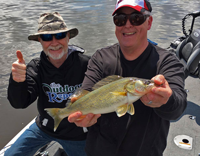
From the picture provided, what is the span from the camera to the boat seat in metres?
4.86

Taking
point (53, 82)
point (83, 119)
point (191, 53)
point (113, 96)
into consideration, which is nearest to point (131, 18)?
point (113, 96)

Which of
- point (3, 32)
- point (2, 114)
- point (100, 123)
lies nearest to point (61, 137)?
point (100, 123)

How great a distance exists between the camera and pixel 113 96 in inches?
85.0

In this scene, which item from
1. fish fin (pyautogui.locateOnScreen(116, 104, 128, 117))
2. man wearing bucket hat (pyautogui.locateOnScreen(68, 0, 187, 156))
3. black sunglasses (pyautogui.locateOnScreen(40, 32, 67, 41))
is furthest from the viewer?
black sunglasses (pyautogui.locateOnScreen(40, 32, 67, 41))

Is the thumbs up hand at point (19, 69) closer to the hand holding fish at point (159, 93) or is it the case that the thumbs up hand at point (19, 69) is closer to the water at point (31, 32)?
the hand holding fish at point (159, 93)

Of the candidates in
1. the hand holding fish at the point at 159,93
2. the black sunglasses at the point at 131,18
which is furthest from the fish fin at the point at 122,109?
the black sunglasses at the point at 131,18

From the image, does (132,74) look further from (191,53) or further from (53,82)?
(191,53)

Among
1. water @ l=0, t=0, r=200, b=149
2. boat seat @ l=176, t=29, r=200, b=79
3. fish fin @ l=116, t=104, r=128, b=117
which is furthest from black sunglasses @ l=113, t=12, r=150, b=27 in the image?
water @ l=0, t=0, r=200, b=149

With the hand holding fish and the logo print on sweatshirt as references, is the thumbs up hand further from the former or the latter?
the hand holding fish

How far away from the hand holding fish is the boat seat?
354 cm

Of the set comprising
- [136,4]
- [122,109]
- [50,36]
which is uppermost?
[136,4]

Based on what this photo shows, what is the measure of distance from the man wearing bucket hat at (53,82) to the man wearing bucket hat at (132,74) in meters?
0.97

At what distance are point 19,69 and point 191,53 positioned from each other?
493 centimetres

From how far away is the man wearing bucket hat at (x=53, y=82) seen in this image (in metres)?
3.48
